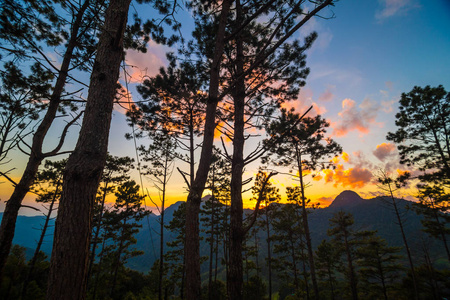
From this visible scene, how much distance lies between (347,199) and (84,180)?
246899 mm

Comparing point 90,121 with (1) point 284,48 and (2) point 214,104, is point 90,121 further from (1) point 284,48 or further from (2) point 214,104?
(1) point 284,48

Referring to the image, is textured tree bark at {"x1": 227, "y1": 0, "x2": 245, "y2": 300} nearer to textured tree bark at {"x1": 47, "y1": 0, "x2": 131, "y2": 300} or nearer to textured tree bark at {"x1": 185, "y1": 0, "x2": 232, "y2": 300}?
textured tree bark at {"x1": 185, "y1": 0, "x2": 232, "y2": 300}

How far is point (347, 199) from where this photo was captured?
194750 millimetres

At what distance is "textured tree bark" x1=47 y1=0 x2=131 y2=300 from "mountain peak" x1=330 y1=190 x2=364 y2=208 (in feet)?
731

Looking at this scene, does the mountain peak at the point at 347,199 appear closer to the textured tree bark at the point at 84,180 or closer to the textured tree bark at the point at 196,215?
the textured tree bark at the point at 196,215

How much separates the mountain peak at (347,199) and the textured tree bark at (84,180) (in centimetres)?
22293

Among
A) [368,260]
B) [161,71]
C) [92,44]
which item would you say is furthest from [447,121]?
[92,44]

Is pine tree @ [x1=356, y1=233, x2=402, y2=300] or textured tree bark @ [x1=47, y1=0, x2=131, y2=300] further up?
textured tree bark @ [x1=47, y1=0, x2=131, y2=300]

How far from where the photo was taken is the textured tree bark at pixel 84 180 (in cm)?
135

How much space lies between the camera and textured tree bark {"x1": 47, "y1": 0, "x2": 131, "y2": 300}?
1348mm

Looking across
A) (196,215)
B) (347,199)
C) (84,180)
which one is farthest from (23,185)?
(347,199)

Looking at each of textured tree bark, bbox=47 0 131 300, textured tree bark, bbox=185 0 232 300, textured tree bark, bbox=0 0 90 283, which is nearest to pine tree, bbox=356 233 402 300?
textured tree bark, bbox=185 0 232 300

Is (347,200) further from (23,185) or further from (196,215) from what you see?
(23,185)

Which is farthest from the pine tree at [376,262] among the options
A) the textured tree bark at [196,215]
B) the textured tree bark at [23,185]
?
the textured tree bark at [23,185]
